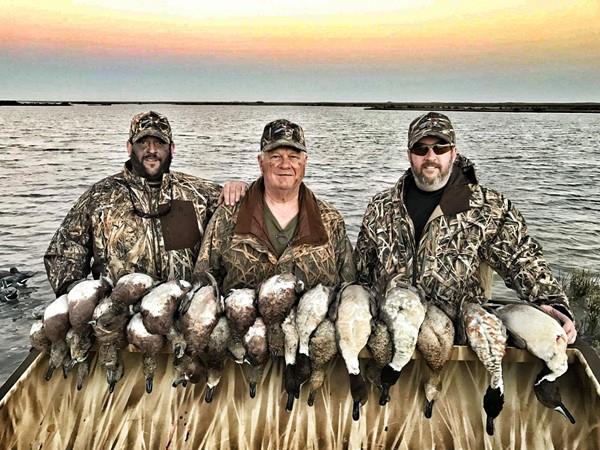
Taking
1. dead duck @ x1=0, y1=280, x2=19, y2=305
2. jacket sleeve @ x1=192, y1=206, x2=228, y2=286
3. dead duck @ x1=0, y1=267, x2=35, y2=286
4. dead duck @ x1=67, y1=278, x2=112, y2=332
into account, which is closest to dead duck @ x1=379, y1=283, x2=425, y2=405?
jacket sleeve @ x1=192, y1=206, x2=228, y2=286

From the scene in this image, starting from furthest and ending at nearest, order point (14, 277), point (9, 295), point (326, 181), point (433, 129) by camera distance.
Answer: point (326, 181)
point (14, 277)
point (9, 295)
point (433, 129)

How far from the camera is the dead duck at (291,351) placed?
130 inches

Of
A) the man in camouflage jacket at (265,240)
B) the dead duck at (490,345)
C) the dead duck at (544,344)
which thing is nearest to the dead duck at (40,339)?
the man in camouflage jacket at (265,240)

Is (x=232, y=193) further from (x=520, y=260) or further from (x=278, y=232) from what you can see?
(x=520, y=260)

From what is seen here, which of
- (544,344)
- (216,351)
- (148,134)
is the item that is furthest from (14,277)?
(544,344)

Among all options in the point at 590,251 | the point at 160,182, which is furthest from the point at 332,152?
the point at 160,182

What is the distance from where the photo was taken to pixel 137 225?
416cm

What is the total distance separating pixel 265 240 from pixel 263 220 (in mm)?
146

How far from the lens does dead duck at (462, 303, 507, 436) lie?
3172mm

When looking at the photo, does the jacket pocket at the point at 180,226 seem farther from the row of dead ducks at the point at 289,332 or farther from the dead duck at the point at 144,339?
the dead duck at the point at 144,339

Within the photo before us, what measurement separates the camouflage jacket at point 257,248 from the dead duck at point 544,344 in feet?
4.31

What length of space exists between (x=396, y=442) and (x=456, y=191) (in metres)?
1.69

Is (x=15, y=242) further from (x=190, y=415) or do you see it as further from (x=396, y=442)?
(x=396, y=442)

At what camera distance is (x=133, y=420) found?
3.63m
